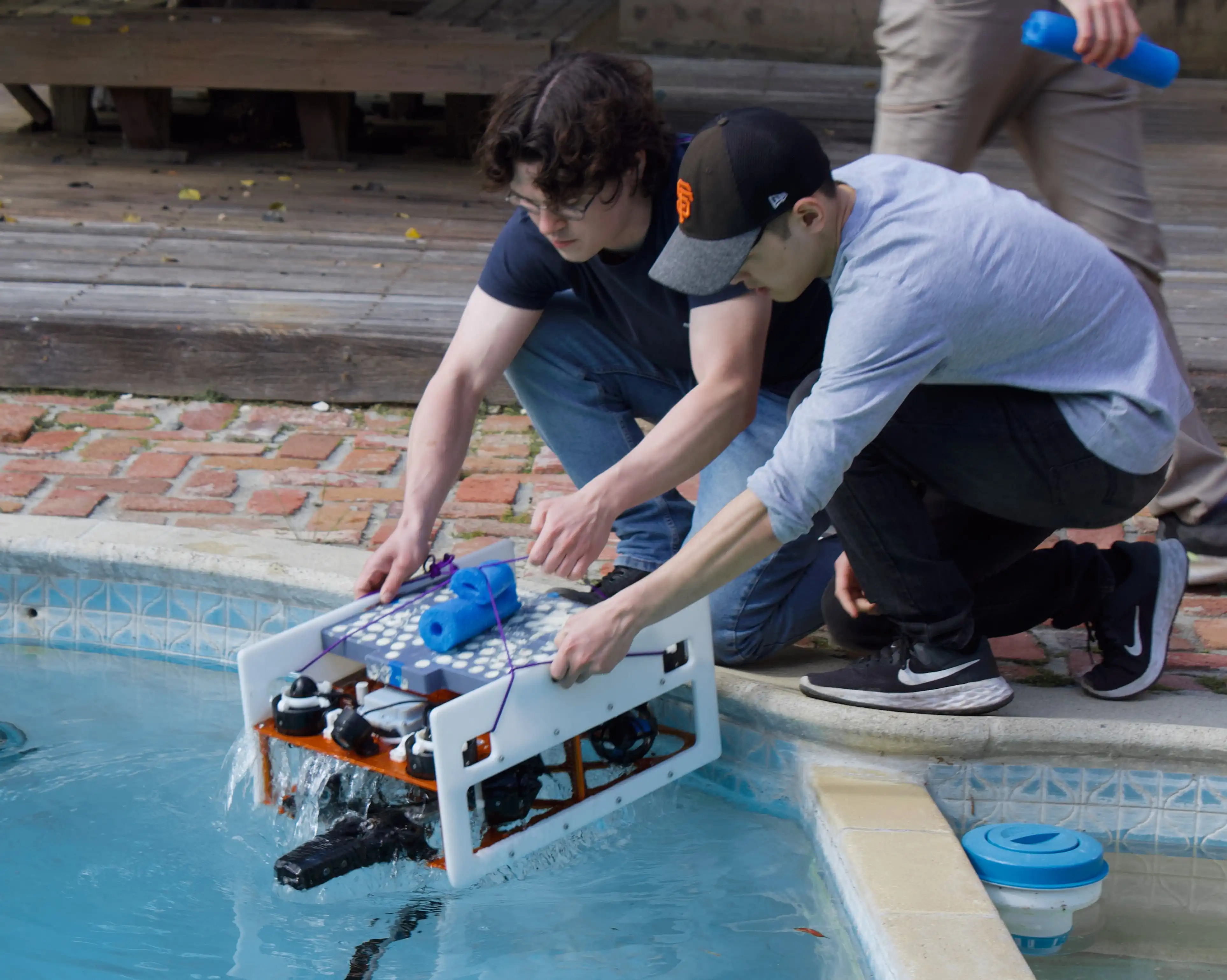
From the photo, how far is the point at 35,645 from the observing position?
3.01m

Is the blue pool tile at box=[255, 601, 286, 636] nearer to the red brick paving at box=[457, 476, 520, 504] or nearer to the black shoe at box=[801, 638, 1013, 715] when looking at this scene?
the red brick paving at box=[457, 476, 520, 504]

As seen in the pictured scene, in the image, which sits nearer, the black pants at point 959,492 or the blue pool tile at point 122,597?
the black pants at point 959,492

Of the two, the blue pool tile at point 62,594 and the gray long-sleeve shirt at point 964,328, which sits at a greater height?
the gray long-sleeve shirt at point 964,328

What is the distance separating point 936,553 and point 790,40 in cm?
736

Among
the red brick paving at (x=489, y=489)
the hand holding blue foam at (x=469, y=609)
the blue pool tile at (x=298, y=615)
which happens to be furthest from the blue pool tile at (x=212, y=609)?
the hand holding blue foam at (x=469, y=609)

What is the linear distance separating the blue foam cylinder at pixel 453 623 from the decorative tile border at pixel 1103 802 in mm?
745

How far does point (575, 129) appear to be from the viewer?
7.20ft

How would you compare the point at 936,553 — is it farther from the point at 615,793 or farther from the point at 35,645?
the point at 35,645

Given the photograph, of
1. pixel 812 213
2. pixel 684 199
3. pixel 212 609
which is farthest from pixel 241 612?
pixel 812 213

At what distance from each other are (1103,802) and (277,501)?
6.54 ft

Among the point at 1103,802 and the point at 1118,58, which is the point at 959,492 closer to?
the point at 1103,802

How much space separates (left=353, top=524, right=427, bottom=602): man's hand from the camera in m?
2.38

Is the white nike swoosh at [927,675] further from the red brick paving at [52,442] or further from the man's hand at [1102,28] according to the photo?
the red brick paving at [52,442]

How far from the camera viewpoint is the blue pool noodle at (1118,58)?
2355 mm
